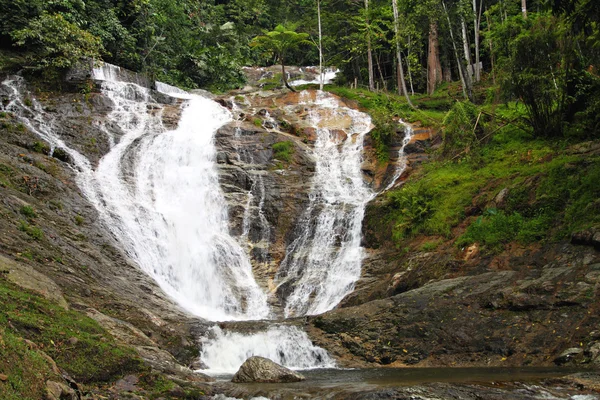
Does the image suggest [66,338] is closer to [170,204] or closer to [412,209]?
[170,204]

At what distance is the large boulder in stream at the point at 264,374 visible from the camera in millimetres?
10219

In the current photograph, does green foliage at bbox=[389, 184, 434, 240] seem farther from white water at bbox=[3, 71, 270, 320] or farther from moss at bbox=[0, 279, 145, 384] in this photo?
moss at bbox=[0, 279, 145, 384]

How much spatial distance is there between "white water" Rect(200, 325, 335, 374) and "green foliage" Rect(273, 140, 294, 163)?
1286 cm

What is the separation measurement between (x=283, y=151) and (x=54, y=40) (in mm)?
13593

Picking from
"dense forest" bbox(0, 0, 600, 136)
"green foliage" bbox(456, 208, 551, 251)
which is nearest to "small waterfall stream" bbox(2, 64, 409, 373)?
"green foliage" bbox(456, 208, 551, 251)

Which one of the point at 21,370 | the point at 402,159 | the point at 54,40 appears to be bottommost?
the point at 21,370

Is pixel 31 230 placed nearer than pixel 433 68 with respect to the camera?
Yes

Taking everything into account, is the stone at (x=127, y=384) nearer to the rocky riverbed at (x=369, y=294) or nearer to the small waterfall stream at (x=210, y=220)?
the rocky riverbed at (x=369, y=294)

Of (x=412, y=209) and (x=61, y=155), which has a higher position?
(x=61, y=155)

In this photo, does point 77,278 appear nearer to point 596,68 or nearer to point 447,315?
point 447,315

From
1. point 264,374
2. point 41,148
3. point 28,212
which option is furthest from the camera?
point 41,148

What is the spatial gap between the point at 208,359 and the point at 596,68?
15.1 m

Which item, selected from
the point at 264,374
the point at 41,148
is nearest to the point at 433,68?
the point at 41,148

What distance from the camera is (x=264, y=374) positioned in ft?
33.7
